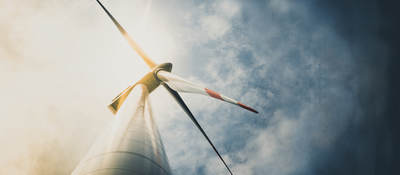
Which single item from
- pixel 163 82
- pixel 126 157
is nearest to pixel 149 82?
pixel 163 82

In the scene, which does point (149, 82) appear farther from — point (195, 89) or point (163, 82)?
point (195, 89)

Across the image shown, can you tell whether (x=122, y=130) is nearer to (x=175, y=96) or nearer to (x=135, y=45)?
(x=175, y=96)

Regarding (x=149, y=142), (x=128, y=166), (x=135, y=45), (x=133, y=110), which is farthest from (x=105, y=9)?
(x=128, y=166)

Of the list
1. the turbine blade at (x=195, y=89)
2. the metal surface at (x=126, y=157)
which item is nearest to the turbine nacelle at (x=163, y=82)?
the turbine blade at (x=195, y=89)

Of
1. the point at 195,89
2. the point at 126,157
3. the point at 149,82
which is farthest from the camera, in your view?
the point at 149,82

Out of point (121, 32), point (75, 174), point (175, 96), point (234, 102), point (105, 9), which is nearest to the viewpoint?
point (75, 174)

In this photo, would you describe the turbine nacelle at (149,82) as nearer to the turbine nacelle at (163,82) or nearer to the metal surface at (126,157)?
the turbine nacelle at (163,82)

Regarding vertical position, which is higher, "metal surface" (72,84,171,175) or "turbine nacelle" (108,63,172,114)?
"turbine nacelle" (108,63,172,114)

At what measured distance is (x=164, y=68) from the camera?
63.3 feet

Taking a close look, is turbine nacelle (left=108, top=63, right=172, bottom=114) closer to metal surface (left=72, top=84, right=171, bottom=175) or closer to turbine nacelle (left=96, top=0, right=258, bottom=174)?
turbine nacelle (left=96, top=0, right=258, bottom=174)

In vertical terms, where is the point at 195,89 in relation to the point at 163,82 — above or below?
below

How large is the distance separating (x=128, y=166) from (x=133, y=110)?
5.60 m

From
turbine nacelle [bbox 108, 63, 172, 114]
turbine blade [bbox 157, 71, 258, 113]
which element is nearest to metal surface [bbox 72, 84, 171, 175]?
turbine blade [bbox 157, 71, 258, 113]

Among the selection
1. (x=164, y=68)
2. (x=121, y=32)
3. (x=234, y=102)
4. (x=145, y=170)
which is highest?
(x=121, y=32)
